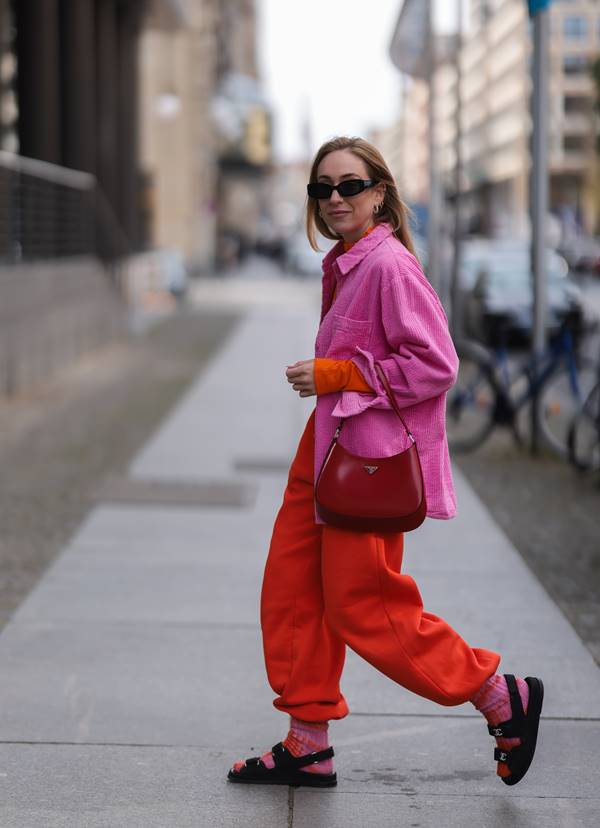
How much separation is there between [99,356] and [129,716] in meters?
15.6

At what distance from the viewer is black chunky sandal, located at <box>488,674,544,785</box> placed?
376 cm

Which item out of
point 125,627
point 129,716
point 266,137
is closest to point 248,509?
point 125,627

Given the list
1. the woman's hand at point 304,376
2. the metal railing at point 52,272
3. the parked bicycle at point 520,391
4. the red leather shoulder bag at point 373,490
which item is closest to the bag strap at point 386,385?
the red leather shoulder bag at point 373,490

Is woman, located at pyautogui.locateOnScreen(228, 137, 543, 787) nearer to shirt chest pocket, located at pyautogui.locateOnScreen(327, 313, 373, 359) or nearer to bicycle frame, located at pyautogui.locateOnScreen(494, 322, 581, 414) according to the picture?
shirt chest pocket, located at pyautogui.locateOnScreen(327, 313, 373, 359)

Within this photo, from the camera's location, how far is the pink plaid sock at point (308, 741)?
152 inches

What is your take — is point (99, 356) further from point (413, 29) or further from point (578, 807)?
point (578, 807)

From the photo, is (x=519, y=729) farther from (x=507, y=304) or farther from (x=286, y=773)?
(x=507, y=304)

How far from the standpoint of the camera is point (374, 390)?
3.57 metres

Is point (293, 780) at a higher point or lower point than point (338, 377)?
lower

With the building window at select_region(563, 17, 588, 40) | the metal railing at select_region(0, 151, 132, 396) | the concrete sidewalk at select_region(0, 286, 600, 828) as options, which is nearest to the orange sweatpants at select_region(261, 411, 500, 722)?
the concrete sidewalk at select_region(0, 286, 600, 828)

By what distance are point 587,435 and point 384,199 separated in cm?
551

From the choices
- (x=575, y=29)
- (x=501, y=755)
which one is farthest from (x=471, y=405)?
(x=575, y=29)

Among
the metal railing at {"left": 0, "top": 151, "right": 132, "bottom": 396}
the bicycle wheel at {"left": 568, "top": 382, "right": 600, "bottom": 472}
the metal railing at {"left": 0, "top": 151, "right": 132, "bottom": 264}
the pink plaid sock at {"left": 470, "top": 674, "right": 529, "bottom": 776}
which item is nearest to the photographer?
the pink plaid sock at {"left": 470, "top": 674, "right": 529, "bottom": 776}

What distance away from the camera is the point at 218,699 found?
4633 millimetres
